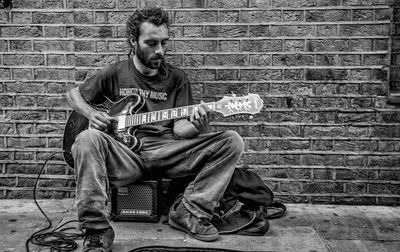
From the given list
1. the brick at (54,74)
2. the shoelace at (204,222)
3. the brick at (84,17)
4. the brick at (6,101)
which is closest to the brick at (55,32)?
the brick at (84,17)

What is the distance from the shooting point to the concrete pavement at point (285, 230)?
3250 mm

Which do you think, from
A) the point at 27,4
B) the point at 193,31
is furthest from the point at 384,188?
the point at 27,4

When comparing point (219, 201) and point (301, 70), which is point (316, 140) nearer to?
point (301, 70)

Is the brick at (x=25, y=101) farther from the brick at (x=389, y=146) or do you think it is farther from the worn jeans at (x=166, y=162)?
the brick at (x=389, y=146)

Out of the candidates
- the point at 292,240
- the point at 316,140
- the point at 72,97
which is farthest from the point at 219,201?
the point at 72,97

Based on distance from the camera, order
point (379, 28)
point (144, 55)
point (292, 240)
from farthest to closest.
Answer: point (379, 28) → point (144, 55) → point (292, 240)

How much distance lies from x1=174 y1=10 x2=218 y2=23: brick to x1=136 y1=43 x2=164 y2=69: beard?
568mm

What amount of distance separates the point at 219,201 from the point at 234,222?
195 millimetres

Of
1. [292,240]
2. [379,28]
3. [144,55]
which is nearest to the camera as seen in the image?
[292,240]

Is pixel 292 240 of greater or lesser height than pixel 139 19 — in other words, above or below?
below

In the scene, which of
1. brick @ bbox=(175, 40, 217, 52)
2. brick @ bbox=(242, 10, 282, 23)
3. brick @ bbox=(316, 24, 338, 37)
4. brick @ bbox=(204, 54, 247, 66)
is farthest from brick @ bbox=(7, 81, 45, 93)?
brick @ bbox=(316, 24, 338, 37)

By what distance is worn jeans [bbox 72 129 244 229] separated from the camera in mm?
3105

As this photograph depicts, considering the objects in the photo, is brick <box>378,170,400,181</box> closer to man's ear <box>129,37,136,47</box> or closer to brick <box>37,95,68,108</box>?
man's ear <box>129,37,136,47</box>

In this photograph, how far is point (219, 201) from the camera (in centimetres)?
362
